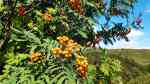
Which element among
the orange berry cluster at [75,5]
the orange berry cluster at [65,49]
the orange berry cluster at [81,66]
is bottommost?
the orange berry cluster at [81,66]

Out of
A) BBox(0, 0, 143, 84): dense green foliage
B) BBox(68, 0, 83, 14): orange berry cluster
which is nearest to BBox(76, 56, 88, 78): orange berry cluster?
BBox(0, 0, 143, 84): dense green foliage

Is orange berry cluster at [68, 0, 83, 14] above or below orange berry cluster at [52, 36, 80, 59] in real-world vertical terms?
above

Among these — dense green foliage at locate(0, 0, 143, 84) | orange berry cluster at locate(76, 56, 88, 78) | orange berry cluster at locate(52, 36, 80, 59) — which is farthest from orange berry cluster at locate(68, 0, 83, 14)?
orange berry cluster at locate(76, 56, 88, 78)

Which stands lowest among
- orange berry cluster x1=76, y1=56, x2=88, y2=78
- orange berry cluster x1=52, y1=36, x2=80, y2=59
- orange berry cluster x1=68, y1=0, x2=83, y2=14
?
orange berry cluster x1=76, y1=56, x2=88, y2=78

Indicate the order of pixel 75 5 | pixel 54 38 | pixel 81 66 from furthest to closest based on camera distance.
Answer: pixel 54 38
pixel 75 5
pixel 81 66

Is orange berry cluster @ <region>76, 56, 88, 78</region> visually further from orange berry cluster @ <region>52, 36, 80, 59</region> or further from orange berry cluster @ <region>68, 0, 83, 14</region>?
orange berry cluster @ <region>68, 0, 83, 14</region>

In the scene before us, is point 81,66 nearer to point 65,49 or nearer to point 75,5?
point 65,49

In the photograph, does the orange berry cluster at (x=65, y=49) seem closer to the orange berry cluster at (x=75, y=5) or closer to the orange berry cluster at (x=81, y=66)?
the orange berry cluster at (x=81, y=66)

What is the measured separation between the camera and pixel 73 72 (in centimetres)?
582

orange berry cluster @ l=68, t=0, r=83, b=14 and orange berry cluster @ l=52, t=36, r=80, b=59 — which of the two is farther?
orange berry cluster @ l=68, t=0, r=83, b=14

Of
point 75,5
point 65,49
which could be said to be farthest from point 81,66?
point 75,5

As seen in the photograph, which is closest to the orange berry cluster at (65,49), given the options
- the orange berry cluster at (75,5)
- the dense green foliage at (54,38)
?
A: the dense green foliage at (54,38)

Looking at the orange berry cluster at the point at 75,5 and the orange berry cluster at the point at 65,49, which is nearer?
the orange berry cluster at the point at 65,49

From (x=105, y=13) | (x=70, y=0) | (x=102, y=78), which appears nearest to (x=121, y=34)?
(x=105, y=13)
